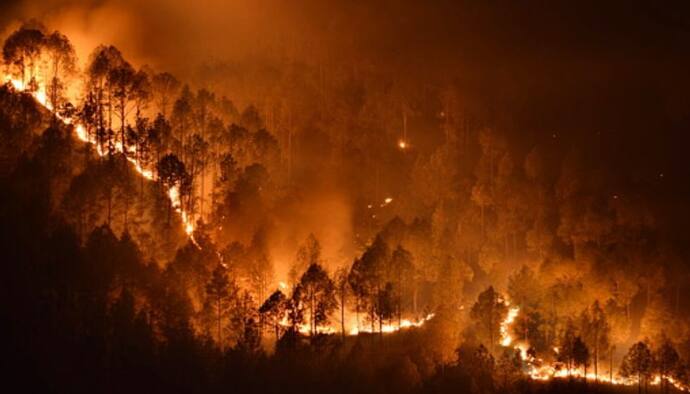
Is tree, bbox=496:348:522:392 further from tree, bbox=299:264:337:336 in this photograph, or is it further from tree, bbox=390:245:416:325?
tree, bbox=299:264:337:336

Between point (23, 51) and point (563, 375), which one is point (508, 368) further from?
point (23, 51)

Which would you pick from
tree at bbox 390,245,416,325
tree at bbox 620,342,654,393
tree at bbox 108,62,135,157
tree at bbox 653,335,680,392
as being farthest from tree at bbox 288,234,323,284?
tree at bbox 653,335,680,392

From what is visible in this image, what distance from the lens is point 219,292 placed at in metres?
69.1

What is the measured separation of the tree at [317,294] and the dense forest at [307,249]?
0.63ft

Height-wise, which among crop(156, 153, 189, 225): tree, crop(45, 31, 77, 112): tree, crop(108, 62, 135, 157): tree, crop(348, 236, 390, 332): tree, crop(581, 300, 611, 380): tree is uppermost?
crop(45, 31, 77, 112): tree

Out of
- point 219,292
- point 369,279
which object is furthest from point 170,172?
point 369,279

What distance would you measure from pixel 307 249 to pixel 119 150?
68.8 feet

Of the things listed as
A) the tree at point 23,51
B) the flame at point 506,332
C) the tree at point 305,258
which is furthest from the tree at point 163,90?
the flame at point 506,332

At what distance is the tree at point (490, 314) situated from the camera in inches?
3002

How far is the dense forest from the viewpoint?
216 ft

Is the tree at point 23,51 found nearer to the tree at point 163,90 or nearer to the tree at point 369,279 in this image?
the tree at point 163,90

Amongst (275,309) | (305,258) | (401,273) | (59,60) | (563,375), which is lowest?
(563,375)

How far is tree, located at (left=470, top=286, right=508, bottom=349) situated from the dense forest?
183mm

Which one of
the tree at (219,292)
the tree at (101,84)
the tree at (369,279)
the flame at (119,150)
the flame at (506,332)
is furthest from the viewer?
the tree at (101,84)
